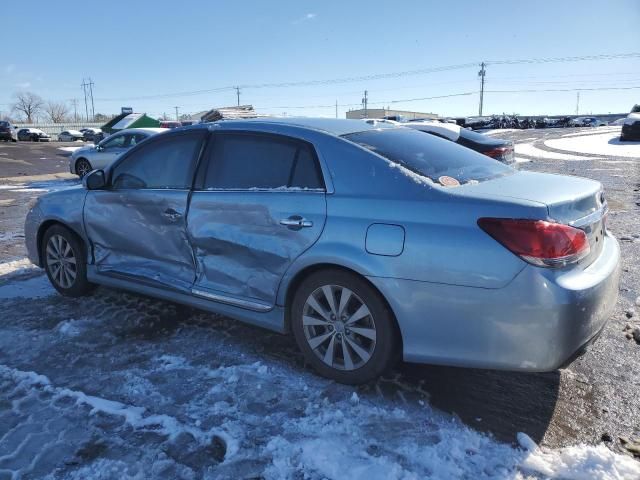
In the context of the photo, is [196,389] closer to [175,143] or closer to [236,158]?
[236,158]

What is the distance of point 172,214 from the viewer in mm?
3822

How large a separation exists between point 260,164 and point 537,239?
1.85 metres

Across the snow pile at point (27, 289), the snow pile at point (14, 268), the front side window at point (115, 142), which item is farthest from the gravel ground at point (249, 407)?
the front side window at point (115, 142)

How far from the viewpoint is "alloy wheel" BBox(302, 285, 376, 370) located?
3.00 meters

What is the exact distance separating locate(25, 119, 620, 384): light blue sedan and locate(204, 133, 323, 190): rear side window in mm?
10

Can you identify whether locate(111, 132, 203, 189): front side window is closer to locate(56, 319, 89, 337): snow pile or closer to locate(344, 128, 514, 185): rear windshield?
locate(56, 319, 89, 337): snow pile

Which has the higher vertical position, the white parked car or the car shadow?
the white parked car

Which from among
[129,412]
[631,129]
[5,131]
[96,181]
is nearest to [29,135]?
[5,131]

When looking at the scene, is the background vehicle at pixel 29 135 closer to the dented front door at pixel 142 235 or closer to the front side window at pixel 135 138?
the front side window at pixel 135 138

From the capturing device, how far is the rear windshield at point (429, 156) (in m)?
3.14

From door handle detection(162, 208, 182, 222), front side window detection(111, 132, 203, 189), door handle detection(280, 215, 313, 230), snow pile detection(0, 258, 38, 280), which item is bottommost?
snow pile detection(0, 258, 38, 280)

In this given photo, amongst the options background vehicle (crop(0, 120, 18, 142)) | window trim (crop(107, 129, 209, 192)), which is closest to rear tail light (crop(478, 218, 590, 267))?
window trim (crop(107, 129, 209, 192))

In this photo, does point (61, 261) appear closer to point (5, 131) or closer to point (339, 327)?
point (339, 327)

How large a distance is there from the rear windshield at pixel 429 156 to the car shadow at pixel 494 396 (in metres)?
1.23
